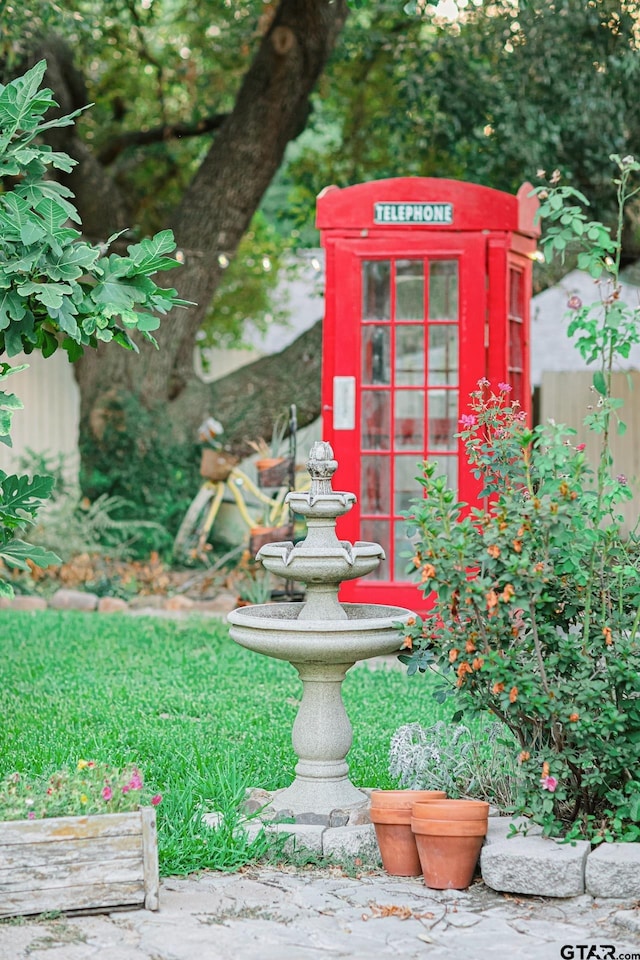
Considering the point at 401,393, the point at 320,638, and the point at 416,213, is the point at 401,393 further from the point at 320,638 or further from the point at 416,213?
the point at 320,638

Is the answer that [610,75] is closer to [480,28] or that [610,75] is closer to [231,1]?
[480,28]

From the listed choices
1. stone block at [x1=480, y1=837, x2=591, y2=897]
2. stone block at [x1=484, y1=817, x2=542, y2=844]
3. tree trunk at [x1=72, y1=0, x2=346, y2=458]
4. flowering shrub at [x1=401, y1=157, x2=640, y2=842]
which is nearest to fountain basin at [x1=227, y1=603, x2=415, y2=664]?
flowering shrub at [x1=401, y1=157, x2=640, y2=842]

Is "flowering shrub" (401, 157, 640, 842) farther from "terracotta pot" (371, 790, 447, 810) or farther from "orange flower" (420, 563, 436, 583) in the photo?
"terracotta pot" (371, 790, 447, 810)

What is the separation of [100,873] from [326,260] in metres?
5.08

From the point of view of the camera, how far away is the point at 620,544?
4352 mm

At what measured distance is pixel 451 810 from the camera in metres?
3.96

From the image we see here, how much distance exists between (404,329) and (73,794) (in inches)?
189

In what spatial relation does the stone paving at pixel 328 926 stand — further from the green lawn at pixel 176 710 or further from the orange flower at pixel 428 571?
the orange flower at pixel 428 571

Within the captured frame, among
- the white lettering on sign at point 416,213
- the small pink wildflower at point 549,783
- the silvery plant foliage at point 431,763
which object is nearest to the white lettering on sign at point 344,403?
the white lettering on sign at point 416,213

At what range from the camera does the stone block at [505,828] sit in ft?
13.2

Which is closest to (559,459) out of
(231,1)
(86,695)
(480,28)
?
(86,695)

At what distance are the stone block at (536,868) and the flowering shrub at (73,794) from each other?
3.62 feet

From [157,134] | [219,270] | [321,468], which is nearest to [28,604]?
[219,270]

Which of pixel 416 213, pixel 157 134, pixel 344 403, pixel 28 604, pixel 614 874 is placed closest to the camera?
pixel 614 874
